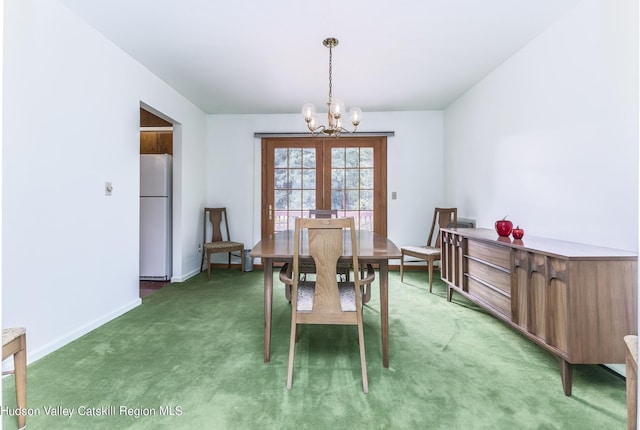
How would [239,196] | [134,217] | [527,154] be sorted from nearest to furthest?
[527,154]
[134,217]
[239,196]

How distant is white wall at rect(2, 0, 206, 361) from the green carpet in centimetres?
34

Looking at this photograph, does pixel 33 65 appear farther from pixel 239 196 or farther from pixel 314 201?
pixel 314 201

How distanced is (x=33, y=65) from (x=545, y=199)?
377 cm

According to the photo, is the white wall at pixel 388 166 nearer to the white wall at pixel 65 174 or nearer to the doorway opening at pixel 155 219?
the doorway opening at pixel 155 219

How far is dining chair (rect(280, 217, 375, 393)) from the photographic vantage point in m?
1.78

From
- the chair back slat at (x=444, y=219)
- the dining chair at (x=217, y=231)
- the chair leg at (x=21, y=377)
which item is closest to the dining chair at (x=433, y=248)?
the chair back slat at (x=444, y=219)

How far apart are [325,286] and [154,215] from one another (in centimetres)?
312

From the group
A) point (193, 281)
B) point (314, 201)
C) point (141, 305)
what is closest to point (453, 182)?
point (314, 201)

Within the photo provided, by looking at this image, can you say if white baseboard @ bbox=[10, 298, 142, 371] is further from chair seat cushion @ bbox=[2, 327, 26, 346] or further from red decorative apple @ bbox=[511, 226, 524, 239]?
red decorative apple @ bbox=[511, 226, 524, 239]

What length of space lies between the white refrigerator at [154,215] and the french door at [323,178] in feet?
4.60

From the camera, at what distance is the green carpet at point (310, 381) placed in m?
1.56

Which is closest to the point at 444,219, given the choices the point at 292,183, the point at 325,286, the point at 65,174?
the point at 292,183

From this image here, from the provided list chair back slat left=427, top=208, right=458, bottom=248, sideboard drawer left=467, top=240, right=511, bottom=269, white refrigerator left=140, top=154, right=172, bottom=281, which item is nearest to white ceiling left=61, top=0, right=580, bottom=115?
white refrigerator left=140, top=154, right=172, bottom=281

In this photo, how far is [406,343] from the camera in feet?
7.66
